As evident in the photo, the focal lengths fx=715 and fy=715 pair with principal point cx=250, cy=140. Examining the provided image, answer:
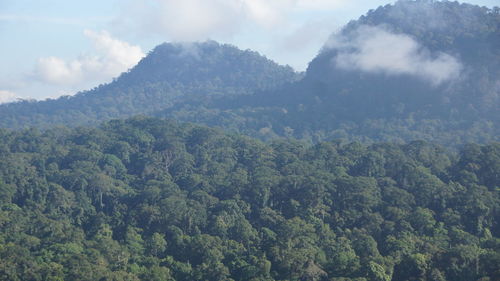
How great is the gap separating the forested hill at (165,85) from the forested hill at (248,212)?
56.4 metres

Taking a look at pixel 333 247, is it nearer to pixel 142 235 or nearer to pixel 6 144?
pixel 142 235

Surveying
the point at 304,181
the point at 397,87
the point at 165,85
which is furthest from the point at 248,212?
the point at 165,85

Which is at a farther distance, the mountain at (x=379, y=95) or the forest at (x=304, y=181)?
the mountain at (x=379, y=95)

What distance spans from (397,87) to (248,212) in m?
55.2

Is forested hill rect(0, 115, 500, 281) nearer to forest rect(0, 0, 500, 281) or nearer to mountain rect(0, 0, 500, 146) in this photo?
forest rect(0, 0, 500, 281)

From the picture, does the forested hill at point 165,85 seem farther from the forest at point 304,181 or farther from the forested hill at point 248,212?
the forested hill at point 248,212

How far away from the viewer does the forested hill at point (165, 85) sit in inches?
5364

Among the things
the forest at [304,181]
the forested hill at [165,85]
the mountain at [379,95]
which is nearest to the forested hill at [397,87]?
the mountain at [379,95]

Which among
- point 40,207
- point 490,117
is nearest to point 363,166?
point 40,207

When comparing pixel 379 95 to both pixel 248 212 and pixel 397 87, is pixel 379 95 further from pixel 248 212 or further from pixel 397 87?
pixel 248 212

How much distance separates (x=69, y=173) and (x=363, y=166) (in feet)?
87.5

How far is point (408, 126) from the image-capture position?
96875mm

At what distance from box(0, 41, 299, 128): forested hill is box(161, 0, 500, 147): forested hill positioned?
2029 cm

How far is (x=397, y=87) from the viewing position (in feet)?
341
